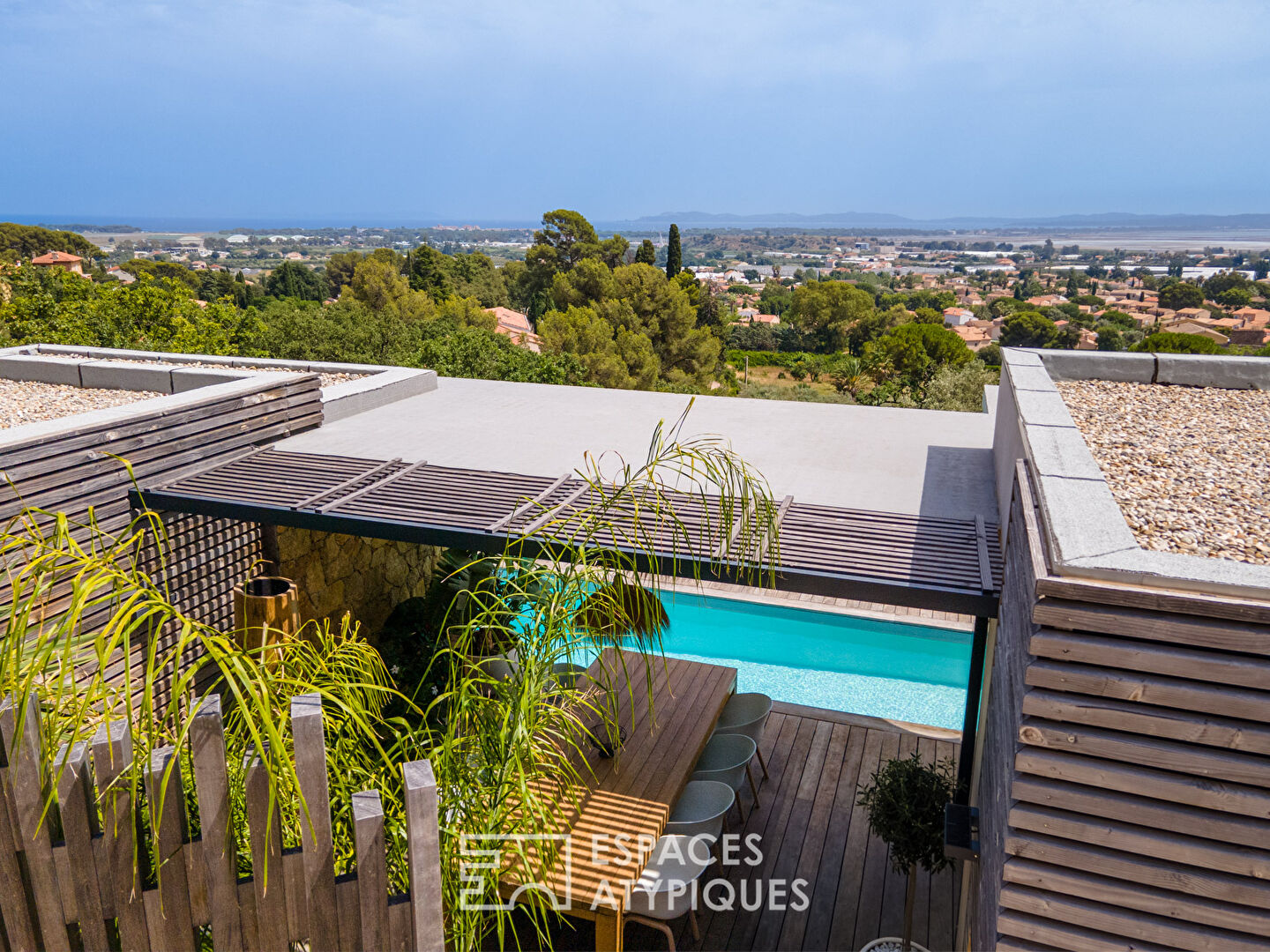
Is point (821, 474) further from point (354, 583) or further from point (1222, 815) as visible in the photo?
point (354, 583)

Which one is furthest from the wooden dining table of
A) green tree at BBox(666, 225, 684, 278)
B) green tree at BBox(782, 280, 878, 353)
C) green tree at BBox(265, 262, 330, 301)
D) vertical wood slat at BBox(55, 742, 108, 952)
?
green tree at BBox(265, 262, 330, 301)

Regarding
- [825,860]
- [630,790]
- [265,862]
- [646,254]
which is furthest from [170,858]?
[646,254]

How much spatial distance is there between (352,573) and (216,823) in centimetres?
543

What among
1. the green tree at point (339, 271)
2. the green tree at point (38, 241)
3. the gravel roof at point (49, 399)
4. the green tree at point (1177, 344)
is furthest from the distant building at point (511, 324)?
the green tree at point (38, 241)

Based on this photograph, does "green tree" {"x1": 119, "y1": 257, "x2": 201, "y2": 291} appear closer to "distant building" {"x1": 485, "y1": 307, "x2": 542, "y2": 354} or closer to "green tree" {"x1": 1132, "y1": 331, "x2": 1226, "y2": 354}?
"distant building" {"x1": 485, "y1": 307, "x2": 542, "y2": 354}

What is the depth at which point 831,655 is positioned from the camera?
396 inches

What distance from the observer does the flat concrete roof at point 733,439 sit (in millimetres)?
5191

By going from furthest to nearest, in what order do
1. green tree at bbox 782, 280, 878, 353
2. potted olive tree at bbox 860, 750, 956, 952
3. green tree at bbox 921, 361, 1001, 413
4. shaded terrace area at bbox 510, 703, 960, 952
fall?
green tree at bbox 782, 280, 878, 353, green tree at bbox 921, 361, 1001, 413, shaded terrace area at bbox 510, 703, 960, 952, potted olive tree at bbox 860, 750, 956, 952

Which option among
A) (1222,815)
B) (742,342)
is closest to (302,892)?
(1222,815)

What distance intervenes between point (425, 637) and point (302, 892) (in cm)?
538

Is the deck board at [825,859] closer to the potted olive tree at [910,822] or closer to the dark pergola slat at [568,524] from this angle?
the potted olive tree at [910,822]

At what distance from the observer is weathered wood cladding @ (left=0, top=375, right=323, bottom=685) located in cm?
452

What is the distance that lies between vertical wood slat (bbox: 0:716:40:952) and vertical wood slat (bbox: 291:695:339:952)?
81 cm

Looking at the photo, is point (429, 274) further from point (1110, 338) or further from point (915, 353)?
point (1110, 338)
